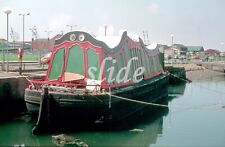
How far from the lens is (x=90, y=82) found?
1656 cm

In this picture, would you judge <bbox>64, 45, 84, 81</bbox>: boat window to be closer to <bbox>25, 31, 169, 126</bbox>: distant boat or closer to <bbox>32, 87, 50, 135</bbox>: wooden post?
<bbox>25, 31, 169, 126</bbox>: distant boat

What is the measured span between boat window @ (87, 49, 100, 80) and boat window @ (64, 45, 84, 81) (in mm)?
358

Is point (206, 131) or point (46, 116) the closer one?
point (46, 116)

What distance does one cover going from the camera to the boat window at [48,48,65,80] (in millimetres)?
17434

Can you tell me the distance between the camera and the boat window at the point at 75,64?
55.7 feet

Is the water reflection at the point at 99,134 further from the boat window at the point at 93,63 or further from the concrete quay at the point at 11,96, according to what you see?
the boat window at the point at 93,63

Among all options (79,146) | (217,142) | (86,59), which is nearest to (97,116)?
(79,146)

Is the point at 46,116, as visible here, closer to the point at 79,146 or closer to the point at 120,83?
the point at 79,146

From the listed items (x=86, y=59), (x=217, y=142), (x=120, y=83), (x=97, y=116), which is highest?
(x=86, y=59)

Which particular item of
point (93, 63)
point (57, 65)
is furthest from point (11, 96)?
point (93, 63)

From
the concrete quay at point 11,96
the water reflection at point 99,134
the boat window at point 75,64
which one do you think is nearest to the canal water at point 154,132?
the water reflection at point 99,134

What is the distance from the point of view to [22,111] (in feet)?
64.5

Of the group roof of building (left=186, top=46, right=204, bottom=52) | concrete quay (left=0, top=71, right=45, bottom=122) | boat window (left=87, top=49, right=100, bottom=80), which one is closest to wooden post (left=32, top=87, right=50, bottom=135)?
boat window (left=87, top=49, right=100, bottom=80)

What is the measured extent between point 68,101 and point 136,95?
15.8 ft
